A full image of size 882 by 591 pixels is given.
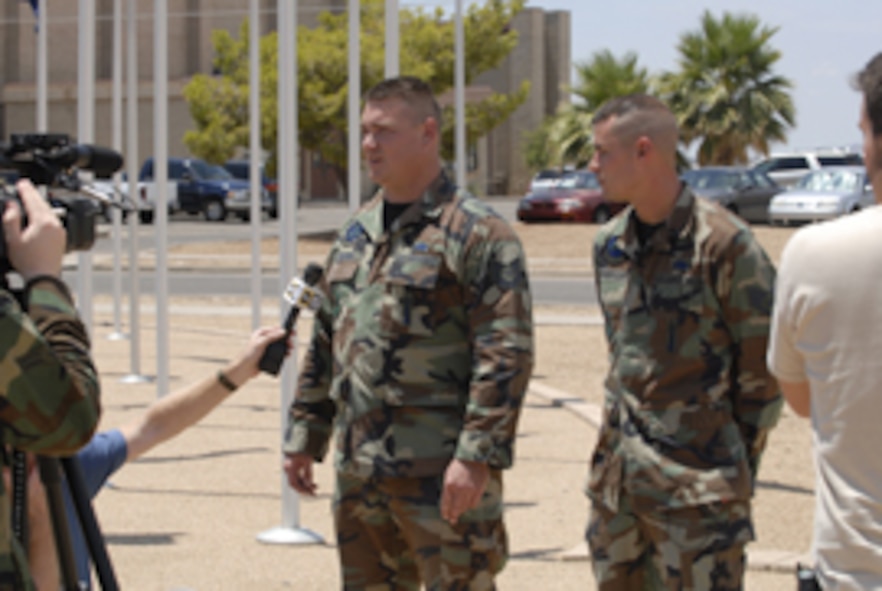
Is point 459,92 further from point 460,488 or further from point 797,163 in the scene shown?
point 797,163

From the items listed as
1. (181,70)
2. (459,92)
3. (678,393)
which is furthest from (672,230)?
(181,70)

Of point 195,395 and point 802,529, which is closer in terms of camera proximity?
point 195,395

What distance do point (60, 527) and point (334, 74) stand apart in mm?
29730

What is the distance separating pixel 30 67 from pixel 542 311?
127ft

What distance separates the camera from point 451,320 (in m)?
4.14

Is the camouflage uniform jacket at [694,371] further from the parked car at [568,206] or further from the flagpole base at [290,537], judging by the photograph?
the parked car at [568,206]

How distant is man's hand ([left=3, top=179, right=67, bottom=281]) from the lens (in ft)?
8.52

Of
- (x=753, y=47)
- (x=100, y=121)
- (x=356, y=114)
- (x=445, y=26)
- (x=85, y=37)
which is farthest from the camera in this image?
(x=753, y=47)

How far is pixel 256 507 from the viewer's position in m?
7.60

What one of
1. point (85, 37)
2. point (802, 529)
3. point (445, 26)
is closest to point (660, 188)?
point (802, 529)

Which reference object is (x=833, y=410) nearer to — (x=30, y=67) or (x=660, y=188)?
(x=660, y=188)

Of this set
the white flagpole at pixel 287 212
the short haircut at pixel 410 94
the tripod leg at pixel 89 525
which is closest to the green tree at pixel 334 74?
the white flagpole at pixel 287 212

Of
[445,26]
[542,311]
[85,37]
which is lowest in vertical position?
[542,311]

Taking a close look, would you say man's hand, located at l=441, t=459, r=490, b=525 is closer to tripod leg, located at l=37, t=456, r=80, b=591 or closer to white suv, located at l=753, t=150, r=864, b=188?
tripod leg, located at l=37, t=456, r=80, b=591
